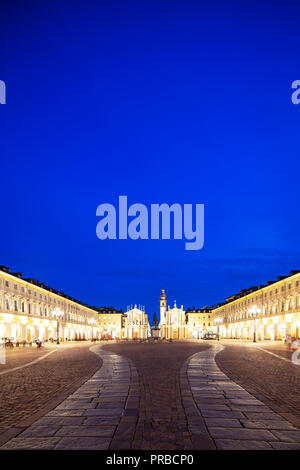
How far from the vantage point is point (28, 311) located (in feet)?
186

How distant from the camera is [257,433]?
22.4 feet

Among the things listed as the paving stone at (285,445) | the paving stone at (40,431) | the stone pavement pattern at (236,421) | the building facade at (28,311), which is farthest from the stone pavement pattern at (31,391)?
the building facade at (28,311)

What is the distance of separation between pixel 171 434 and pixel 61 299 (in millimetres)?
73513

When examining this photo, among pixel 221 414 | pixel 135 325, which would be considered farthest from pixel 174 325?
pixel 221 414

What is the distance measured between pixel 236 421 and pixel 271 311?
191ft

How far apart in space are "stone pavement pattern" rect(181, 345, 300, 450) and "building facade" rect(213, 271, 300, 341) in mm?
35555

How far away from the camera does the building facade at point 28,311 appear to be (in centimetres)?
4728

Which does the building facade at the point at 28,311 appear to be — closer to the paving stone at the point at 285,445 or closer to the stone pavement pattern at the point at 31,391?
the stone pavement pattern at the point at 31,391

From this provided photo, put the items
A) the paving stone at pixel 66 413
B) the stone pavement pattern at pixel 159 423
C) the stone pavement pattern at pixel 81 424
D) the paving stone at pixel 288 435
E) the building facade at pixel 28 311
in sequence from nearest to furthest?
the stone pavement pattern at pixel 159 423
the stone pavement pattern at pixel 81 424
the paving stone at pixel 288 435
the paving stone at pixel 66 413
the building facade at pixel 28 311

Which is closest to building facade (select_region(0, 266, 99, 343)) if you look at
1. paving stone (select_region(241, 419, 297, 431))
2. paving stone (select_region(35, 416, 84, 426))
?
paving stone (select_region(35, 416, 84, 426))

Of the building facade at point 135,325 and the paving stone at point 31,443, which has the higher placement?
the paving stone at point 31,443

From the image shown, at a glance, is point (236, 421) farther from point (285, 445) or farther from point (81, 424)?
point (81, 424)

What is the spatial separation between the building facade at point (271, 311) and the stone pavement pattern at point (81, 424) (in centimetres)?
3720
